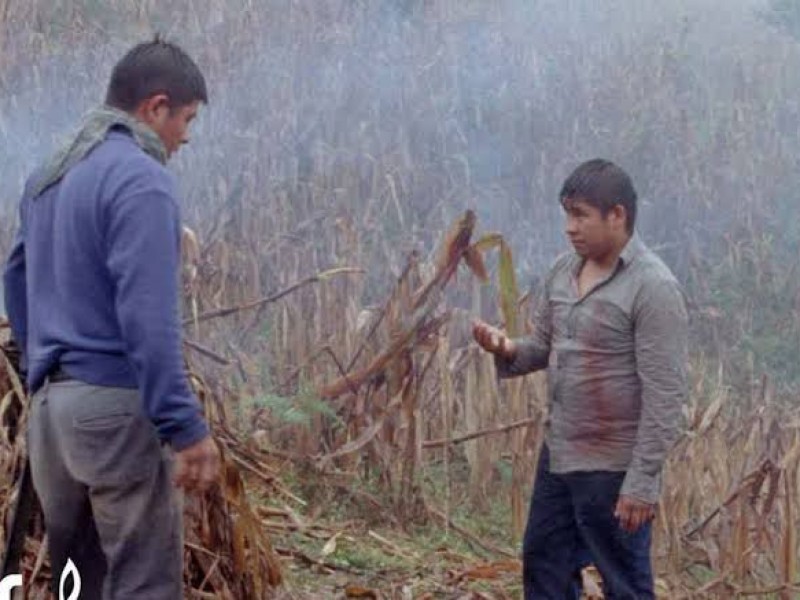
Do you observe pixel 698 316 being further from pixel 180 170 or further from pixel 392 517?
pixel 392 517

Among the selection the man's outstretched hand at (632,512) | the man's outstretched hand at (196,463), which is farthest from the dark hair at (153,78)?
the man's outstretched hand at (632,512)

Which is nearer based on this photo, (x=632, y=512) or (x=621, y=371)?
(x=632, y=512)

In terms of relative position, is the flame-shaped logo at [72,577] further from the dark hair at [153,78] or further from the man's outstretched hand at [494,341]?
the man's outstretched hand at [494,341]

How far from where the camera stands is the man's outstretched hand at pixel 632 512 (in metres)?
3.93

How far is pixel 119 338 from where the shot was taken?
3.16m

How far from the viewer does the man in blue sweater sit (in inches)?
120

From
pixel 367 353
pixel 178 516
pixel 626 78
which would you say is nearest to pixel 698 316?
pixel 626 78

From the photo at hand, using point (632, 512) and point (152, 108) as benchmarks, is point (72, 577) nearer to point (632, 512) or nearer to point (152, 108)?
point (152, 108)

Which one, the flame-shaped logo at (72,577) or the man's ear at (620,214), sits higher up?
the man's ear at (620,214)

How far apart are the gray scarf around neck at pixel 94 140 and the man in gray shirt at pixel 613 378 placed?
1.33m

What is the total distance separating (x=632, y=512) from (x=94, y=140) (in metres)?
1.71

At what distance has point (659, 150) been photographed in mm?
11828

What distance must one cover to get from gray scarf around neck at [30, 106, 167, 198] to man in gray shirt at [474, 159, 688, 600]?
133cm

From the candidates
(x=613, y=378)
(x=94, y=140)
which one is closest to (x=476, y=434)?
(x=613, y=378)
